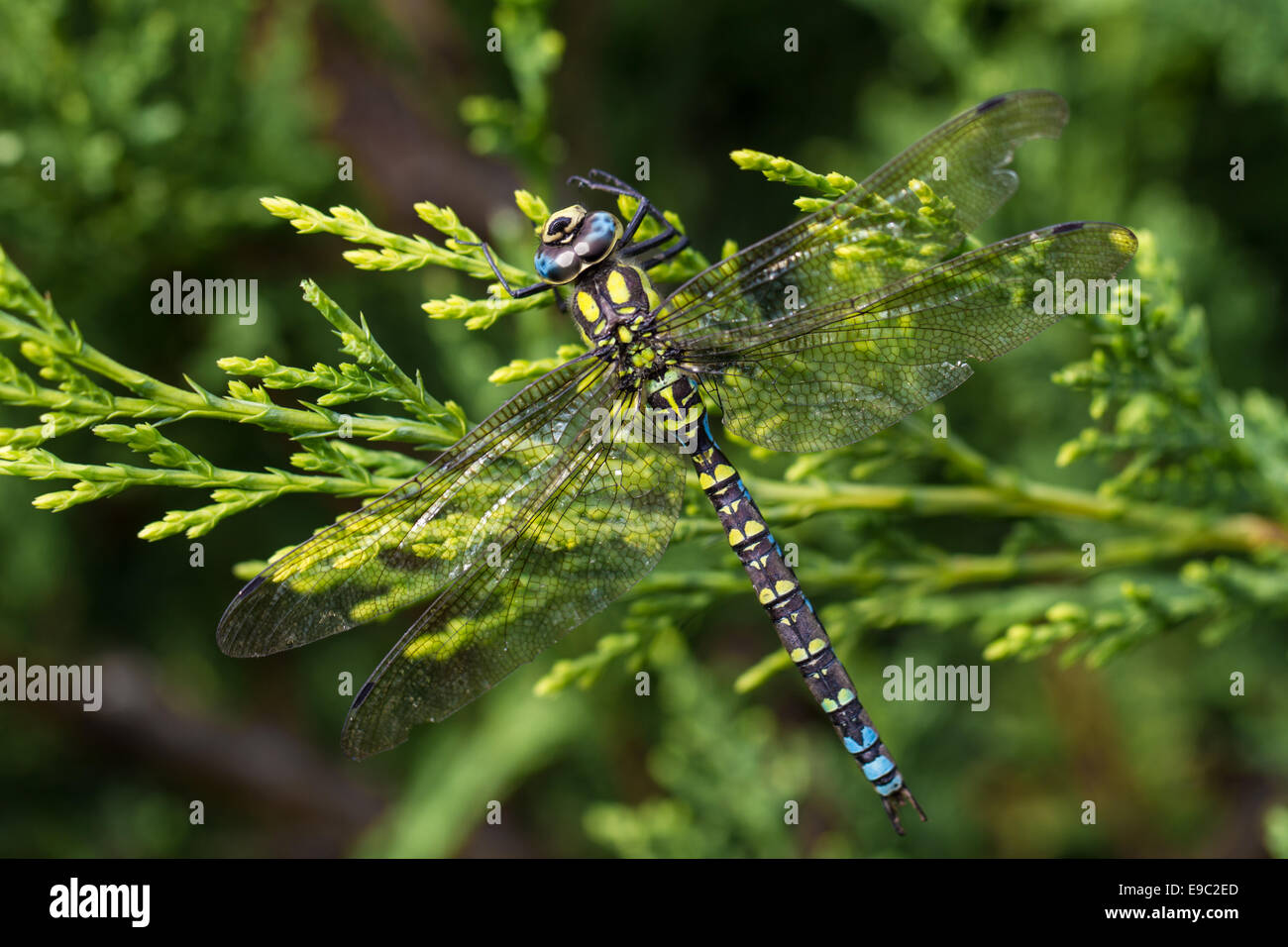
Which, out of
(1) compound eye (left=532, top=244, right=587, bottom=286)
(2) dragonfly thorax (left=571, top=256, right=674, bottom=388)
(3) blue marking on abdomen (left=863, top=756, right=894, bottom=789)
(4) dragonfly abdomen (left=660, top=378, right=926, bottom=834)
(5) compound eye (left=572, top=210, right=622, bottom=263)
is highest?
(5) compound eye (left=572, top=210, right=622, bottom=263)

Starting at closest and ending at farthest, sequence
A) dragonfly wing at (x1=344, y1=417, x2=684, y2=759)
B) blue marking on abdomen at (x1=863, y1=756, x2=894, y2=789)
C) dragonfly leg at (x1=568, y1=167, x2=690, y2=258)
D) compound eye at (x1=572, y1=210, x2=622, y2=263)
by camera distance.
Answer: dragonfly wing at (x1=344, y1=417, x2=684, y2=759), blue marking on abdomen at (x1=863, y1=756, x2=894, y2=789), dragonfly leg at (x1=568, y1=167, x2=690, y2=258), compound eye at (x1=572, y1=210, x2=622, y2=263)

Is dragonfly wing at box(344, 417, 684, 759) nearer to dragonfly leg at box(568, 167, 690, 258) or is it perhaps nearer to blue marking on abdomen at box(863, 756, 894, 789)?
dragonfly leg at box(568, 167, 690, 258)

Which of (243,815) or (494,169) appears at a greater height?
(494,169)

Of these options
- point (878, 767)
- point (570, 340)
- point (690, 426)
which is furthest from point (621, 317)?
point (570, 340)

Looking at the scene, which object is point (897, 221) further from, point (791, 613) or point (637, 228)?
point (791, 613)

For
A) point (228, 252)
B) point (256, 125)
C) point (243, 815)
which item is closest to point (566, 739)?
point (243, 815)

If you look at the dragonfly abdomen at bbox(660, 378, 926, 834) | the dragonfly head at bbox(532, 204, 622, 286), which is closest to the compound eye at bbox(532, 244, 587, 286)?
the dragonfly head at bbox(532, 204, 622, 286)

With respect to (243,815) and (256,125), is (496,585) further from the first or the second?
(243,815)
